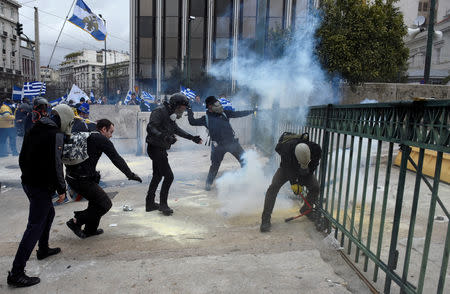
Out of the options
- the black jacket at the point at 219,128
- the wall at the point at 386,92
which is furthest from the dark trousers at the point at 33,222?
the wall at the point at 386,92

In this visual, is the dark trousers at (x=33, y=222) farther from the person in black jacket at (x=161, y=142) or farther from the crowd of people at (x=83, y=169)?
the person in black jacket at (x=161, y=142)

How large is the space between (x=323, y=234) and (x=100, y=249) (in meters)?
2.51

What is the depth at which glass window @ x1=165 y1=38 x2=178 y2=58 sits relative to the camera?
30.2 metres

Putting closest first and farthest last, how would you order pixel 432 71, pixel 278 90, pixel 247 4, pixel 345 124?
pixel 345 124 < pixel 278 90 < pixel 247 4 < pixel 432 71

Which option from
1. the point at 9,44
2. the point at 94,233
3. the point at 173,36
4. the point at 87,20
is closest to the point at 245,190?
the point at 94,233

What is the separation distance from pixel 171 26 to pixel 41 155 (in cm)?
2963

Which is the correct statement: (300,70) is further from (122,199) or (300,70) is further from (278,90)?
(122,199)

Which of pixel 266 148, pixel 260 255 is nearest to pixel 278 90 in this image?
pixel 266 148

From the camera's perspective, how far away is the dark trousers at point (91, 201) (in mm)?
3646

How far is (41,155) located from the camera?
291 cm

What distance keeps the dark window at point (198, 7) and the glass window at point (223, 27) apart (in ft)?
5.58

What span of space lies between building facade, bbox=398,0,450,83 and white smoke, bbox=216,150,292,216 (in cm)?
3078

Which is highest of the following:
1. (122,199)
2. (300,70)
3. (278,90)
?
(300,70)

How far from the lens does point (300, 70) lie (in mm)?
8141
